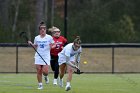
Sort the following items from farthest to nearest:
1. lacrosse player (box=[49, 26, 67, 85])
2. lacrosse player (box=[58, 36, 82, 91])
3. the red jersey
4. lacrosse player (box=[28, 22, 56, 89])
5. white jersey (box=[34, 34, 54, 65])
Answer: the red jersey < lacrosse player (box=[49, 26, 67, 85]) < white jersey (box=[34, 34, 54, 65]) < lacrosse player (box=[28, 22, 56, 89]) < lacrosse player (box=[58, 36, 82, 91])

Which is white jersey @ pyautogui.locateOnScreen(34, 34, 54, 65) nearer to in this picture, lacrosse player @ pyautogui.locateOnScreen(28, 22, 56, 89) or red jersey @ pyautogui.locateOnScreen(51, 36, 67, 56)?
lacrosse player @ pyautogui.locateOnScreen(28, 22, 56, 89)

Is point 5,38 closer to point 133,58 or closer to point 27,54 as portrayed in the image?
point 27,54

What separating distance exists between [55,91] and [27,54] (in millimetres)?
20135

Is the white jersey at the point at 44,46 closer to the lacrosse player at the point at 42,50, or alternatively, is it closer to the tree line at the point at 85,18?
the lacrosse player at the point at 42,50

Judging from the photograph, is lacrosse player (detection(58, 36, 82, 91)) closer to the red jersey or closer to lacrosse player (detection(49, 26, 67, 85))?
lacrosse player (detection(49, 26, 67, 85))

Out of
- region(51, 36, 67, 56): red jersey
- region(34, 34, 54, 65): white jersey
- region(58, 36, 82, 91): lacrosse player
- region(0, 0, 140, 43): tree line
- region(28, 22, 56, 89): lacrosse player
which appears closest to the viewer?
region(58, 36, 82, 91): lacrosse player

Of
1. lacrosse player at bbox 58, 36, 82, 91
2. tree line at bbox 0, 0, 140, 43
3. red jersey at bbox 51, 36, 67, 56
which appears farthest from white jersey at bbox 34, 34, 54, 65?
tree line at bbox 0, 0, 140, 43

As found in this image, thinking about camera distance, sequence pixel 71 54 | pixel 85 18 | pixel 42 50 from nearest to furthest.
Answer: pixel 71 54 → pixel 42 50 → pixel 85 18

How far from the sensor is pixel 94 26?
52.1m

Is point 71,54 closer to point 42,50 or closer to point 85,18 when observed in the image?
point 42,50

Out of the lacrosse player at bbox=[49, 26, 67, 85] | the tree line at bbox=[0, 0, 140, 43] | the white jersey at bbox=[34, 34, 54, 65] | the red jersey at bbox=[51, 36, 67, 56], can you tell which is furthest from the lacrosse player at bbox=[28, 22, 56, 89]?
the tree line at bbox=[0, 0, 140, 43]

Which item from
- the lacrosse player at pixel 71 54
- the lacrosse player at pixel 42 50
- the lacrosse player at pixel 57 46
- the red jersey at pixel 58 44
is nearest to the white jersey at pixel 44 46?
the lacrosse player at pixel 42 50

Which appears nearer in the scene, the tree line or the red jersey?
the red jersey

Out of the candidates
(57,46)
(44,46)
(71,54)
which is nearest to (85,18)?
(57,46)
